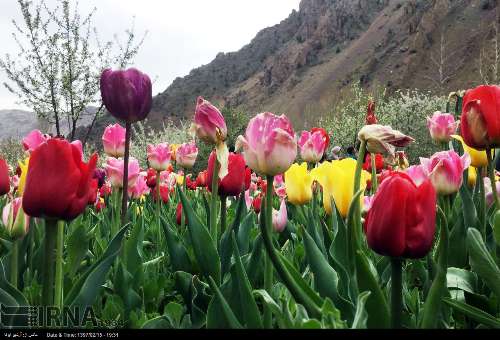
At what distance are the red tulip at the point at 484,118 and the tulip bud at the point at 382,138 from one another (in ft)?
0.61

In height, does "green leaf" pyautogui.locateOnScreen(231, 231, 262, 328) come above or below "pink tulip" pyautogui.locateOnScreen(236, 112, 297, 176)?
below

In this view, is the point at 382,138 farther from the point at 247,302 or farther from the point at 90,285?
the point at 90,285

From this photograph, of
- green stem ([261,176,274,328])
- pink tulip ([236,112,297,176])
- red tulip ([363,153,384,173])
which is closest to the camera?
green stem ([261,176,274,328])

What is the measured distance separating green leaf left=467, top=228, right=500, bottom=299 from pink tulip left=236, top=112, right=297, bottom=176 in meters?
0.40

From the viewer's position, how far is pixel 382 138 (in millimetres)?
1358

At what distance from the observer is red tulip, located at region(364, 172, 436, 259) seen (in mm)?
823

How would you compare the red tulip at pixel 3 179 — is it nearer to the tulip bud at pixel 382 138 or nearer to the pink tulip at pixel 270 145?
the pink tulip at pixel 270 145

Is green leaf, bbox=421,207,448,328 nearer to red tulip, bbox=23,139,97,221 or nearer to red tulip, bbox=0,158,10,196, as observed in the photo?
red tulip, bbox=23,139,97,221

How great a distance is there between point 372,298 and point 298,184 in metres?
1.26

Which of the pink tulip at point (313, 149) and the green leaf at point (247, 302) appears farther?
the pink tulip at point (313, 149)

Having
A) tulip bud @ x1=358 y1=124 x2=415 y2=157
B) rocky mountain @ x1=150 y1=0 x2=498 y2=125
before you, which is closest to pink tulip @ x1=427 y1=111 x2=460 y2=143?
tulip bud @ x1=358 y1=124 x2=415 y2=157

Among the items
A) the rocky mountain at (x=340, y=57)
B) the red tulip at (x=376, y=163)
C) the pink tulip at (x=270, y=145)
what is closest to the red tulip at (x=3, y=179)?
the pink tulip at (x=270, y=145)

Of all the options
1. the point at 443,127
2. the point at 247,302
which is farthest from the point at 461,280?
the point at 443,127

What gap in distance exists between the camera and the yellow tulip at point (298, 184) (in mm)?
2127
